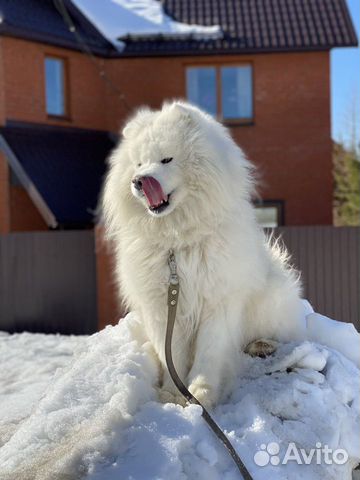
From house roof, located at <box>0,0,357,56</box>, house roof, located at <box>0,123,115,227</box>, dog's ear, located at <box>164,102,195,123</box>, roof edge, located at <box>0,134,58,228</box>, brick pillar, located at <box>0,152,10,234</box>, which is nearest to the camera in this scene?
dog's ear, located at <box>164,102,195,123</box>

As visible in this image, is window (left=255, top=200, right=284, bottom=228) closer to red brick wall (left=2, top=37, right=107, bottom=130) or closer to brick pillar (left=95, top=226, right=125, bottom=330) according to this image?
red brick wall (left=2, top=37, right=107, bottom=130)

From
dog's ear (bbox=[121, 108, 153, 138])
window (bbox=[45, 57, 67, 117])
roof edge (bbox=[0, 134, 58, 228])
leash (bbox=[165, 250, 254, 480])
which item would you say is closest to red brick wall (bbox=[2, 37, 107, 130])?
window (bbox=[45, 57, 67, 117])

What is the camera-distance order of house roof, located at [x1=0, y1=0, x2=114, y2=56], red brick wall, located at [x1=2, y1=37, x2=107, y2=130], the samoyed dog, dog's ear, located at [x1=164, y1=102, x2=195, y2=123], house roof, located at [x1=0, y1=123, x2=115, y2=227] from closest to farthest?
1. the samoyed dog
2. dog's ear, located at [x1=164, y1=102, x2=195, y2=123]
3. house roof, located at [x1=0, y1=123, x2=115, y2=227]
4. house roof, located at [x1=0, y1=0, x2=114, y2=56]
5. red brick wall, located at [x1=2, y1=37, x2=107, y2=130]

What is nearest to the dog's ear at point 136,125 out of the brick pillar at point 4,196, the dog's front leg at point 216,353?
the dog's front leg at point 216,353

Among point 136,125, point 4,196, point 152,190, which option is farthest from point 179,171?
point 4,196

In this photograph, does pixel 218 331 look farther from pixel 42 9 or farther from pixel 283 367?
pixel 42 9

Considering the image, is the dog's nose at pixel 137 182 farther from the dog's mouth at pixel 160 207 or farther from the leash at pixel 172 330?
the leash at pixel 172 330

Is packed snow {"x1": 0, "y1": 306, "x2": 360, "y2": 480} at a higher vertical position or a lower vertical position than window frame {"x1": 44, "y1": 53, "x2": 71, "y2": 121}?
lower

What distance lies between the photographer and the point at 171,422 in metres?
3.19

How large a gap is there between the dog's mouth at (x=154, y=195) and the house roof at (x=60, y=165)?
866cm

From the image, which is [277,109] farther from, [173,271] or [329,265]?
[173,271]

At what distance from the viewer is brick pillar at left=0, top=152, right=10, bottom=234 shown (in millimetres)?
12914

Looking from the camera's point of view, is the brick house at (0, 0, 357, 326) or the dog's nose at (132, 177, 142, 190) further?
the brick house at (0, 0, 357, 326)

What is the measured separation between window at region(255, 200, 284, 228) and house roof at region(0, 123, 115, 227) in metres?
3.95
